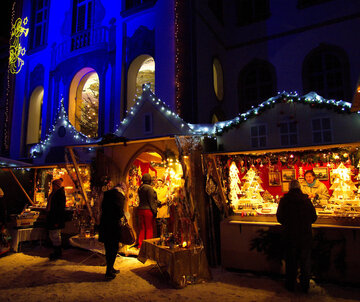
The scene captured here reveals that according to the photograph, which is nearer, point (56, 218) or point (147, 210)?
point (56, 218)

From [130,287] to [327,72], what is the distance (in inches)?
418

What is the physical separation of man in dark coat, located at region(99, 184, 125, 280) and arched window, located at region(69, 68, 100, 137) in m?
8.10

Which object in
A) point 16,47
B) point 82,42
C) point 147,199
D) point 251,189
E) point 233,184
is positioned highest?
point 16,47

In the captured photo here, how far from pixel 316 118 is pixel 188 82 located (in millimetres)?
4728

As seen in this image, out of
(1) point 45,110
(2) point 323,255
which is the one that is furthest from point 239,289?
(1) point 45,110

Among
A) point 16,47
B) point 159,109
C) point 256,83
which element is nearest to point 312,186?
point 159,109

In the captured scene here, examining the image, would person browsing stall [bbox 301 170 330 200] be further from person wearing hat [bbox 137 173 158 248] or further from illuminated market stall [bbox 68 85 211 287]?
person wearing hat [bbox 137 173 158 248]

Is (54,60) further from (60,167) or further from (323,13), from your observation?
(323,13)

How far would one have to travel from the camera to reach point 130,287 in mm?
5176

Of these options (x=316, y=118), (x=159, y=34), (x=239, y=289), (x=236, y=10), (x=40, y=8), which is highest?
(x=40, y=8)

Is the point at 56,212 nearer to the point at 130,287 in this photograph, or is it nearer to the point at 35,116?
the point at 130,287

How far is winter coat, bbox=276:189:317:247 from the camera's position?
15.9 feet

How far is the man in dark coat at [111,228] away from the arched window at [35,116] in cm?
1049

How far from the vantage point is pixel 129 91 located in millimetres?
11562
